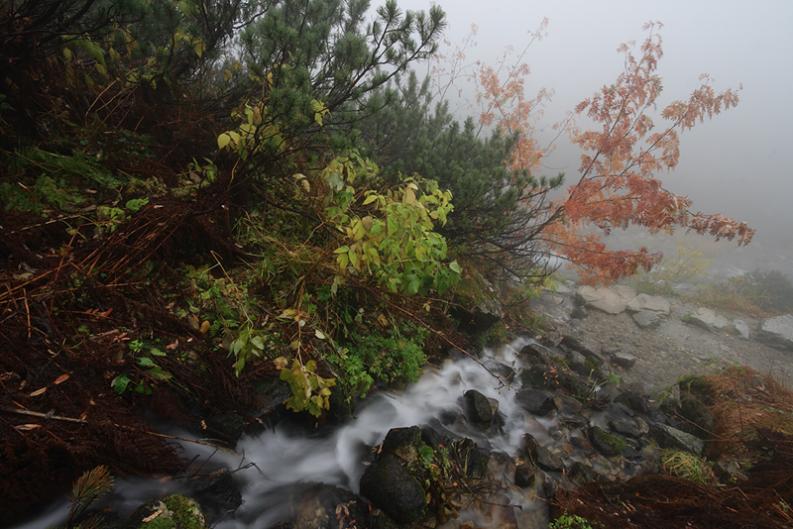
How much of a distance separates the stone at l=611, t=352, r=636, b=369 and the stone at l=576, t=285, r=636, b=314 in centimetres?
302

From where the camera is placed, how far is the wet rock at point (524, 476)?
3.66 metres

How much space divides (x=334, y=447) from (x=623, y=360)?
6736 mm

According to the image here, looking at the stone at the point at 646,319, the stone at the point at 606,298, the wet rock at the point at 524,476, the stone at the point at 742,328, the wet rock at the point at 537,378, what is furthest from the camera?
the stone at the point at 742,328

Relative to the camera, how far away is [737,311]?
13016 millimetres

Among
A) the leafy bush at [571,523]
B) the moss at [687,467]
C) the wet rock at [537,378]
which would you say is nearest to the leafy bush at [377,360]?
the leafy bush at [571,523]

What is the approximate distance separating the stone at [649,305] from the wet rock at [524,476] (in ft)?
29.0

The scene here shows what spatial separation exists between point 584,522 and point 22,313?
14.3ft

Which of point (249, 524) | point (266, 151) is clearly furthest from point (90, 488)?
point (266, 151)

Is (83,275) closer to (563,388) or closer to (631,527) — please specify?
(631,527)

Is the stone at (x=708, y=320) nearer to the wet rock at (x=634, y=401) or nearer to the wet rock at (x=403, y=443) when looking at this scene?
the wet rock at (x=634, y=401)

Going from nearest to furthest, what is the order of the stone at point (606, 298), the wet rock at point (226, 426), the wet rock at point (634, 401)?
the wet rock at point (226, 426) → the wet rock at point (634, 401) → the stone at point (606, 298)

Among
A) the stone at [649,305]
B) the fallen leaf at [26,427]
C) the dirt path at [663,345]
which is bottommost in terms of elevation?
the fallen leaf at [26,427]

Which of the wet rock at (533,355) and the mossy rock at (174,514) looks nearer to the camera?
the mossy rock at (174,514)

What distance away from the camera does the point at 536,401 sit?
4.95m
